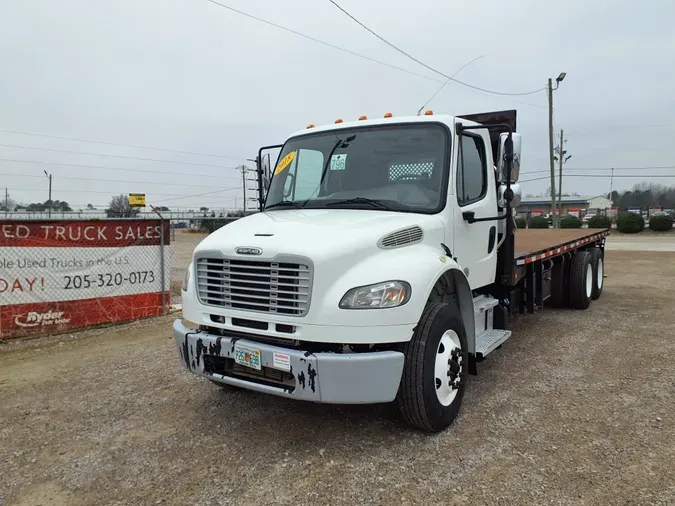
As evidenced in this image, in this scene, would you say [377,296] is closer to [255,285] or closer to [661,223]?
[255,285]

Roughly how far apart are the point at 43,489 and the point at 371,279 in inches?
97.2

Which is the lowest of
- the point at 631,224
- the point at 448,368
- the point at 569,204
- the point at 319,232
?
the point at 448,368

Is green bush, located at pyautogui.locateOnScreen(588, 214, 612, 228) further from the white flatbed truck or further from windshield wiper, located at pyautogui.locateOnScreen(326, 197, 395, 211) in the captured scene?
windshield wiper, located at pyautogui.locateOnScreen(326, 197, 395, 211)

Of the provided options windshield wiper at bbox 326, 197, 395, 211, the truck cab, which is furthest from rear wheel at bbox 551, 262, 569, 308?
windshield wiper at bbox 326, 197, 395, 211

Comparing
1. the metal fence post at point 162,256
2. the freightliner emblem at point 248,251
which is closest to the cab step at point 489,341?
the freightliner emblem at point 248,251

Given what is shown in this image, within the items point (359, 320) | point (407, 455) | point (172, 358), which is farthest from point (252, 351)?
point (172, 358)

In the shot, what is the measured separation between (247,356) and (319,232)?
0.99 metres

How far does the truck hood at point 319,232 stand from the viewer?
3395 millimetres

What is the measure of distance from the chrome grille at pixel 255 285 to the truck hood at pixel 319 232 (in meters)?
0.10

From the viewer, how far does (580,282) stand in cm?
834

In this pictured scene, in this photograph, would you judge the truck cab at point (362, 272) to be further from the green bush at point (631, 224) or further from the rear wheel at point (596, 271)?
the green bush at point (631, 224)

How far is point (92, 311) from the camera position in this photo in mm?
7414

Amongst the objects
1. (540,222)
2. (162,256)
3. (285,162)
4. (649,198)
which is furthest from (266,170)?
(649,198)

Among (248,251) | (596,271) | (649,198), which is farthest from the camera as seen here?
(649,198)
